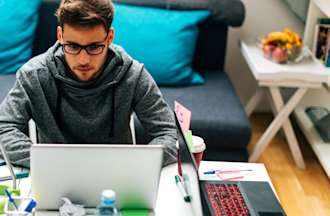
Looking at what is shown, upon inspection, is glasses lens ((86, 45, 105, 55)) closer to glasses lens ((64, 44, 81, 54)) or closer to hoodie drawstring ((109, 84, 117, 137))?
glasses lens ((64, 44, 81, 54))

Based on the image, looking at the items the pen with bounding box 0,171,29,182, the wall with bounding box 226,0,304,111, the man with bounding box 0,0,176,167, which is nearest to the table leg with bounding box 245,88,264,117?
the wall with bounding box 226,0,304,111

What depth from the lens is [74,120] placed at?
1812 millimetres

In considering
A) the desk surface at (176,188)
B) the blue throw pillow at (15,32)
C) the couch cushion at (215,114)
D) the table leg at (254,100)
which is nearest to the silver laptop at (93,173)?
the desk surface at (176,188)

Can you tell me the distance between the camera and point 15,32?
9.68ft

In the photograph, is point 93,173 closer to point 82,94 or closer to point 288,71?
point 82,94

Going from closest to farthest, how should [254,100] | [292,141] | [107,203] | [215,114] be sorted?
[107,203]
[215,114]
[292,141]
[254,100]

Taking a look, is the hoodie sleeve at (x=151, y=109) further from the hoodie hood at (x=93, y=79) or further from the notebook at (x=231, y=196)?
the notebook at (x=231, y=196)

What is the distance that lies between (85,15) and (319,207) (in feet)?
5.55

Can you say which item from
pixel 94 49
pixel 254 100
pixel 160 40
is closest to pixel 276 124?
pixel 254 100

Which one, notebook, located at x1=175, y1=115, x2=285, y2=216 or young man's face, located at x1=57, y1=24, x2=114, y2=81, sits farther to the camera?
young man's face, located at x1=57, y1=24, x2=114, y2=81

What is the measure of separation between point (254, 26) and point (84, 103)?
6.58 feet

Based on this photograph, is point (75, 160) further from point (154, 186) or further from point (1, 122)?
point (1, 122)

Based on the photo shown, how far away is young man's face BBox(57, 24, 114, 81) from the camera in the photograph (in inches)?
62.9

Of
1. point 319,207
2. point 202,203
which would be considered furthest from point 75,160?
point 319,207
